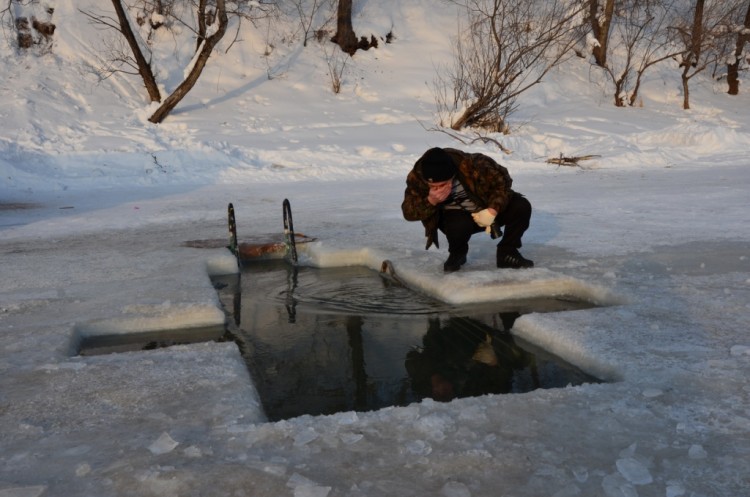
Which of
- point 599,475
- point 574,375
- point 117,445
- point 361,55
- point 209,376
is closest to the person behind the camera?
point 599,475

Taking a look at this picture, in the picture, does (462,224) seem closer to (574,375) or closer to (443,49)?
(574,375)

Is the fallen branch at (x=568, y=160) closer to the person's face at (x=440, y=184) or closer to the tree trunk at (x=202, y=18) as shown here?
the tree trunk at (x=202, y=18)

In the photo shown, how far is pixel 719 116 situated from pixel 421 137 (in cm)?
1236

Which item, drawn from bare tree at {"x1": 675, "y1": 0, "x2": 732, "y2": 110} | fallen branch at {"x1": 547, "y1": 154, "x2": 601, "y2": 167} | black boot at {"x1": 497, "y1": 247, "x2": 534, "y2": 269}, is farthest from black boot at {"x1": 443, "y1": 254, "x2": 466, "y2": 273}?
bare tree at {"x1": 675, "y1": 0, "x2": 732, "y2": 110}

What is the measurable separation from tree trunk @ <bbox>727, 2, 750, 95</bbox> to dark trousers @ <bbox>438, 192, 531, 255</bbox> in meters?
23.7

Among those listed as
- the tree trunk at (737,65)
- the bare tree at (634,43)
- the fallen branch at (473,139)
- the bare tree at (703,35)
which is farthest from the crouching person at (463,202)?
the tree trunk at (737,65)

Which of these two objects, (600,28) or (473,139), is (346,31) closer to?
(473,139)

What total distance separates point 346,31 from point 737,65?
48.1ft

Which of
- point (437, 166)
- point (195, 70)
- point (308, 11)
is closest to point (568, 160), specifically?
point (195, 70)

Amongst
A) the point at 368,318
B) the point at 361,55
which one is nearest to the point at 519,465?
the point at 368,318

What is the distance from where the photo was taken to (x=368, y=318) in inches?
154

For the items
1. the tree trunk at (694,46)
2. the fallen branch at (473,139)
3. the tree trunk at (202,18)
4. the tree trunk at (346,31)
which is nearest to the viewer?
the fallen branch at (473,139)

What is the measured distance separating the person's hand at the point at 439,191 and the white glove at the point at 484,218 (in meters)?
0.23

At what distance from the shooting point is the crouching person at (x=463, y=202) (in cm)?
409
